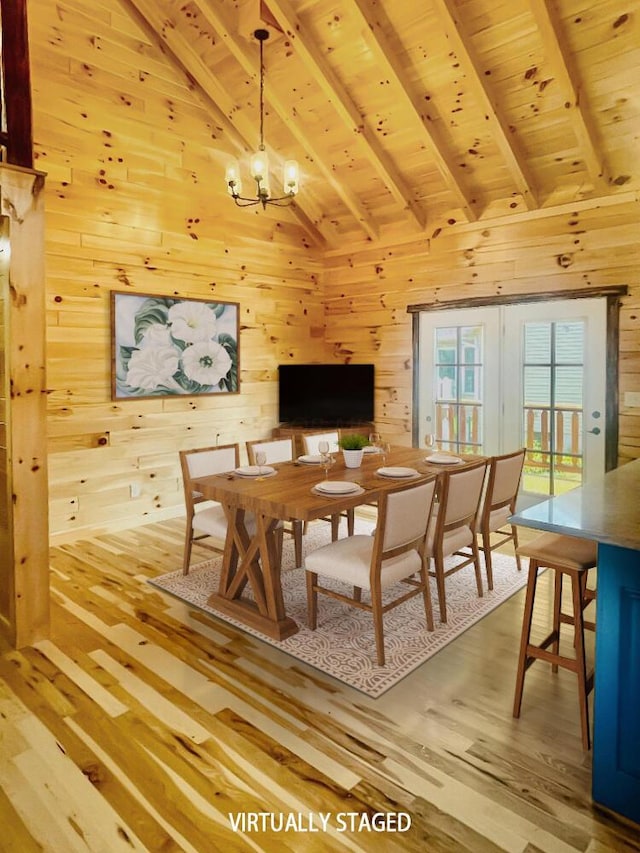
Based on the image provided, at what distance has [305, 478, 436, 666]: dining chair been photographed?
2.66 m

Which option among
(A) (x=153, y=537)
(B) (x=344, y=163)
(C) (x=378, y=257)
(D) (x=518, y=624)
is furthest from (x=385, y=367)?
(D) (x=518, y=624)

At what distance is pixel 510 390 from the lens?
5109 millimetres

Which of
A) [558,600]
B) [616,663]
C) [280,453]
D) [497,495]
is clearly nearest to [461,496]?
[497,495]

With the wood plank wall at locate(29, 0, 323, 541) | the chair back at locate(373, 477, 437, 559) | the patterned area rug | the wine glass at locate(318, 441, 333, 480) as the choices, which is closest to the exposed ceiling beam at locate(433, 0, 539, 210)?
the wood plank wall at locate(29, 0, 323, 541)

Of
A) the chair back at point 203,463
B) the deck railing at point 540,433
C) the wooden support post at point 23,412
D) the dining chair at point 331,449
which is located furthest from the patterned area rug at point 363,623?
the deck railing at point 540,433

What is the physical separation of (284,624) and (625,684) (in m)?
1.68

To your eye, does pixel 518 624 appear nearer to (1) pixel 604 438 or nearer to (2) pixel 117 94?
(1) pixel 604 438

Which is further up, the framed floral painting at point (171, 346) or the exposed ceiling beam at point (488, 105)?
the exposed ceiling beam at point (488, 105)

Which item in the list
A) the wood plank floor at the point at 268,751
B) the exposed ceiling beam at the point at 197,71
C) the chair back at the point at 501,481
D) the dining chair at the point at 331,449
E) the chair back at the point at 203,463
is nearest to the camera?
the wood plank floor at the point at 268,751

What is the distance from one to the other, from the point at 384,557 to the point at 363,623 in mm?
654

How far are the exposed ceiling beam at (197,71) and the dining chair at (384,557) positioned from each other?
13.8ft

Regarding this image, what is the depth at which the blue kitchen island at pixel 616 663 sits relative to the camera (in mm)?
1742

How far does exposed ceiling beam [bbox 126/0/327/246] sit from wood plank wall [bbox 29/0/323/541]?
3.7 inches

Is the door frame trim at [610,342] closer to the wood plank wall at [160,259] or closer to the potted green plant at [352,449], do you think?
the wood plank wall at [160,259]
